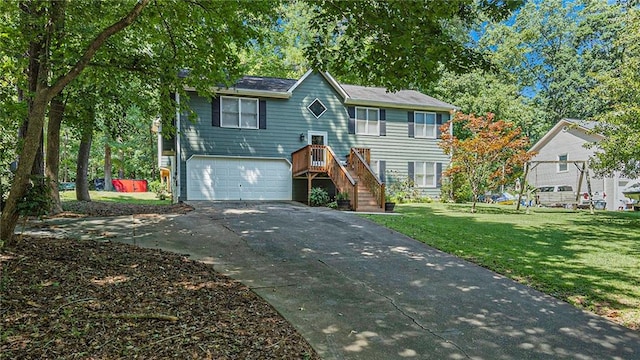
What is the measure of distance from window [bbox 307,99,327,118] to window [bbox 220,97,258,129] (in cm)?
253

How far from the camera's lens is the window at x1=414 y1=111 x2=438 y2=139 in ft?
63.2

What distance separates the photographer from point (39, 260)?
458cm

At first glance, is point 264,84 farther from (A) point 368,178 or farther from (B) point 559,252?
(B) point 559,252

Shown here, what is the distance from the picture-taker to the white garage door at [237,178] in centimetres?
1530

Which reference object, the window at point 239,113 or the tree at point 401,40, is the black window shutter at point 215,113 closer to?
the window at point 239,113

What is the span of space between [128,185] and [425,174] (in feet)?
93.4

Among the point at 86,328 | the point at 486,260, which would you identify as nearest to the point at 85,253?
the point at 86,328

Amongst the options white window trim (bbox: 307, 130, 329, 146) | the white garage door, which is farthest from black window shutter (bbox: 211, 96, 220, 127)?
white window trim (bbox: 307, 130, 329, 146)

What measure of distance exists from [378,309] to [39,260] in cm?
401

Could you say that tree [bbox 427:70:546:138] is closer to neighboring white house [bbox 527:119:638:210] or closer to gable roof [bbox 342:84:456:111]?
neighboring white house [bbox 527:119:638:210]

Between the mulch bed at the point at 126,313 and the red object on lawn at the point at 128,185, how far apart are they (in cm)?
3355

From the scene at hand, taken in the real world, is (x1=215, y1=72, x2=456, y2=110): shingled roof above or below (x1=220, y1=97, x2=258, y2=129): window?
above

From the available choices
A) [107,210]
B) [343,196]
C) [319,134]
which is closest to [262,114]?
[319,134]

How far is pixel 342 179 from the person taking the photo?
1394cm
